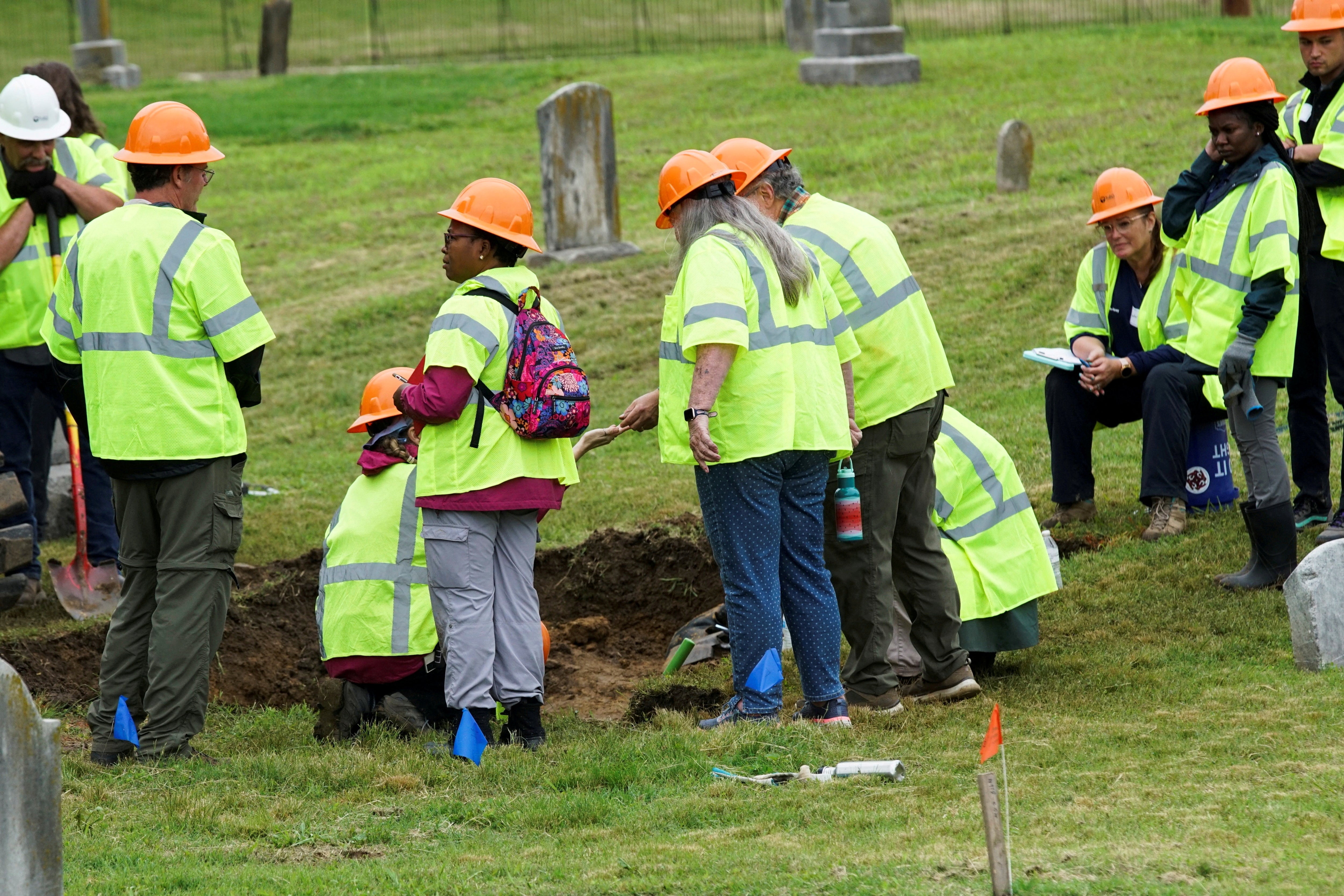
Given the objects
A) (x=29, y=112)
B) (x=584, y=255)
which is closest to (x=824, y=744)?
(x=29, y=112)

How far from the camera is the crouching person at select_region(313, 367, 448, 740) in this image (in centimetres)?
564

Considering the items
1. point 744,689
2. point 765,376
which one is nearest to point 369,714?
point 744,689

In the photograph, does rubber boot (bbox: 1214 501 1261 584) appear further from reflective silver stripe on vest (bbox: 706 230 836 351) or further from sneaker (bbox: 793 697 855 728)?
reflective silver stripe on vest (bbox: 706 230 836 351)

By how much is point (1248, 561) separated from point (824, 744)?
2.88 metres

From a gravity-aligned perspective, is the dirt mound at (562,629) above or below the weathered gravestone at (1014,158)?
below

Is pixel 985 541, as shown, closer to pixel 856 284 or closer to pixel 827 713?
pixel 827 713

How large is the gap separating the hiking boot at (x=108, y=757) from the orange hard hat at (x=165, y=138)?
6.63ft

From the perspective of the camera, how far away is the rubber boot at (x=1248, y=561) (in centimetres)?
650

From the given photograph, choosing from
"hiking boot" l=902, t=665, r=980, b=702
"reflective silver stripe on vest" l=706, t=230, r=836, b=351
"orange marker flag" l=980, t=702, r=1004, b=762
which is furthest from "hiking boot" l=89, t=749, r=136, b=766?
"orange marker flag" l=980, t=702, r=1004, b=762

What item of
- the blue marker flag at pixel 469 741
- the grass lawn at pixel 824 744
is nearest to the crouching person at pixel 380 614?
the grass lawn at pixel 824 744

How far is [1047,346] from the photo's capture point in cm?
1073

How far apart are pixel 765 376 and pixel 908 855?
1.79m

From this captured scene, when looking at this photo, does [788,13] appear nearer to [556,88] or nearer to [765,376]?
[556,88]

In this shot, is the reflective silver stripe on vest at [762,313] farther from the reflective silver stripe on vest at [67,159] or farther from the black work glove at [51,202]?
the reflective silver stripe on vest at [67,159]
